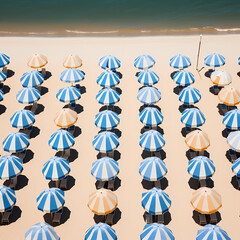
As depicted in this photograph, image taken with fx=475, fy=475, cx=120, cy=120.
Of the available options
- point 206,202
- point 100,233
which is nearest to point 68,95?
point 100,233

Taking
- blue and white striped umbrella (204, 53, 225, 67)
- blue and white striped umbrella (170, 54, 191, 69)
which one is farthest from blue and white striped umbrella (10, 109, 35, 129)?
blue and white striped umbrella (204, 53, 225, 67)

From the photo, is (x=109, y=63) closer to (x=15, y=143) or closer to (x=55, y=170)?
(x=15, y=143)

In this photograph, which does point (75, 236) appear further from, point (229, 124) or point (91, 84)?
point (91, 84)

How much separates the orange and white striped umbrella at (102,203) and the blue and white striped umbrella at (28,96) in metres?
9.65

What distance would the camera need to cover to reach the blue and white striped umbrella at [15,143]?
26.6 metres

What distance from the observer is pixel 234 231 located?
23.2m

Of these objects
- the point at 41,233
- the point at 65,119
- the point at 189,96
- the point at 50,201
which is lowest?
the point at 41,233

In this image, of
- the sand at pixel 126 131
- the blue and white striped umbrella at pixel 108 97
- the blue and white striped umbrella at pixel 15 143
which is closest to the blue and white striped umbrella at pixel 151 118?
the sand at pixel 126 131

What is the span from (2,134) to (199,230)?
1404cm

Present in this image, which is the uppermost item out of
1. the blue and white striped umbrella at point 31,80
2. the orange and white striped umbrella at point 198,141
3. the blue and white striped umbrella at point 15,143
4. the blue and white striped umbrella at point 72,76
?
the blue and white striped umbrella at point 72,76

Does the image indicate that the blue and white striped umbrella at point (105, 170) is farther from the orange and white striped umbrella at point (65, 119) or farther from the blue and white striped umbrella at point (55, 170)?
the orange and white striped umbrella at point (65, 119)

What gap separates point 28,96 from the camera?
30406mm

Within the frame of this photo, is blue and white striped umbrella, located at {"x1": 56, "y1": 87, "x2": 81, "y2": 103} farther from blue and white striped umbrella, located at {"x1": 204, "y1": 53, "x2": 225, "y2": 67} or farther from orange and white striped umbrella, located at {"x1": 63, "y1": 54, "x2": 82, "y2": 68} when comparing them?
blue and white striped umbrella, located at {"x1": 204, "y1": 53, "x2": 225, "y2": 67}

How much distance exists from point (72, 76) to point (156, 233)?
14.4 metres
